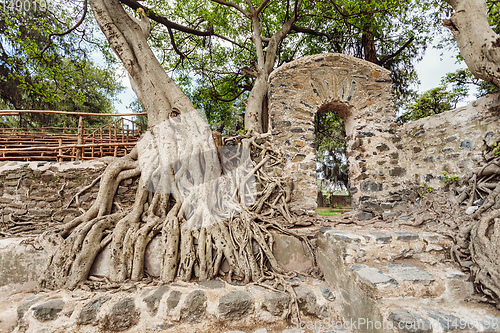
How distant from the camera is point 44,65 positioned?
682cm

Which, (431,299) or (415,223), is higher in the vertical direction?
(415,223)

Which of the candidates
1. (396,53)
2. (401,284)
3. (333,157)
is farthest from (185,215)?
(333,157)

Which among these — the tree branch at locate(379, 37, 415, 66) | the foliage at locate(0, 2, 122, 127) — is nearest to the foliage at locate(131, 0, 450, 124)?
the tree branch at locate(379, 37, 415, 66)

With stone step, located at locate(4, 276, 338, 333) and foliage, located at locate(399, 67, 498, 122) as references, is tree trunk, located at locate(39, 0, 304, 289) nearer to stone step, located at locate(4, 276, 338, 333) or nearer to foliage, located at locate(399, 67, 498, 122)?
→ stone step, located at locate(4, 276, 338, 333)

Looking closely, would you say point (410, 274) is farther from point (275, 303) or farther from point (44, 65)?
point (44, 65)

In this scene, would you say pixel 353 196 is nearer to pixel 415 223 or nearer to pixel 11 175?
pixel 415 223

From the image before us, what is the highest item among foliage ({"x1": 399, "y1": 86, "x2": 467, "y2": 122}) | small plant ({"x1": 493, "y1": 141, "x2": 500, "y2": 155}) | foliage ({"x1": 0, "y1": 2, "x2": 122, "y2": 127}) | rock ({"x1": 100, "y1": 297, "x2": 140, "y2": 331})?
foliage ({"x1": 0, "y1": 2, "x2": 122, "y2": 127})

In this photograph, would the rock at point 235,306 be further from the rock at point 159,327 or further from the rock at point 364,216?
the rock at point 364,216

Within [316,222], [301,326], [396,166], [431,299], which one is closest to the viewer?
[431,299]

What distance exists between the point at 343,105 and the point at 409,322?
3611 mm

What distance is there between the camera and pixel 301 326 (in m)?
1.80

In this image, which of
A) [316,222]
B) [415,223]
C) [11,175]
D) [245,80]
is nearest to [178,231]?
[316,222]

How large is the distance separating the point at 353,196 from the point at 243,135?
7.88 feet

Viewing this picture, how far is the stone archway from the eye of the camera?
12.7ft
